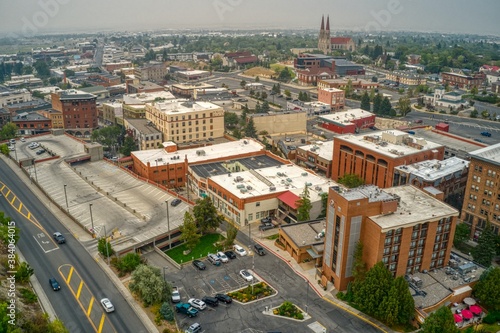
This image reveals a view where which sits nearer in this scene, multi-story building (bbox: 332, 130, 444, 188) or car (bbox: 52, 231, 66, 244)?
car (bbox: 52, 231, 66, 244)

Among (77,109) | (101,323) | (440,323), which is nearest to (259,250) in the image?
(101,323)

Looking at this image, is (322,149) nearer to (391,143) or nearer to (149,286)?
(391,143)

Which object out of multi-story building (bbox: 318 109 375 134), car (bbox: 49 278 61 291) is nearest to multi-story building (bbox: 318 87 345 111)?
multi-story building (bbox: 318 109 375 134)

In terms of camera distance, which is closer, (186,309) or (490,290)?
(186,309)

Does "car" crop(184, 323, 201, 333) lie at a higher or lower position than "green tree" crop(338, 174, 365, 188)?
lower

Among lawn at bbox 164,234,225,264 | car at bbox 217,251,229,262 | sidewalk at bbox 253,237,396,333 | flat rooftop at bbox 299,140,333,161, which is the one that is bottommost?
lawn at bbox 164,234,225,264

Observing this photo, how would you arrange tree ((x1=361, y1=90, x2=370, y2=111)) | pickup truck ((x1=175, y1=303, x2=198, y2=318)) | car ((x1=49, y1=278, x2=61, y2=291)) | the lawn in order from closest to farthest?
pickup truck ((x1=175, y1=303, x2=198, y2=318)) → car ((x1=49, y1=278, x2=61, y2=291)) → the lawn → tree ((x1=361, y1=90, x2=370, y2=111))

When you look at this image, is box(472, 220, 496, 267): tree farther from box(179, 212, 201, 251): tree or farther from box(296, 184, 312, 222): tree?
box(179, 212, 201, 251): tree
